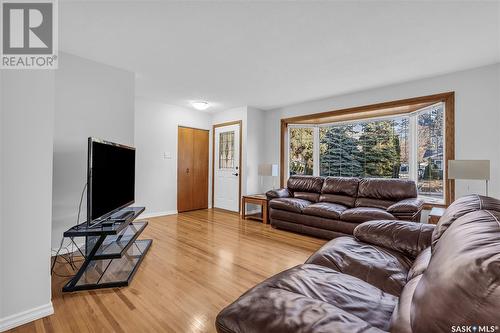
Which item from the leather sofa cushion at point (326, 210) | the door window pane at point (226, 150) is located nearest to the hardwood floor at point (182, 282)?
the leather sofa cushion at point (326, 210)

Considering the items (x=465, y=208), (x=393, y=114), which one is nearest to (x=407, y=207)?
(x=393, y=114)

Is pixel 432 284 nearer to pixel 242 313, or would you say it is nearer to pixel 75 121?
pixel 242 313

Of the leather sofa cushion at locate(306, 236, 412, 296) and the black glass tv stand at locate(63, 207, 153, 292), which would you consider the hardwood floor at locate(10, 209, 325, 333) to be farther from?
the leather sofa cushion at locate(306, 236, 412, 296)

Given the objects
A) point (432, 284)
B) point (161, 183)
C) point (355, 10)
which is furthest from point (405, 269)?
point (161, 183)

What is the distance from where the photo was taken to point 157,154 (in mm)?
5020

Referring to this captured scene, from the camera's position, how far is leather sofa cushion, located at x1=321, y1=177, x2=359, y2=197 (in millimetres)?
4117

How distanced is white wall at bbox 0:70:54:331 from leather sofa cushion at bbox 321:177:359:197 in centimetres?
393

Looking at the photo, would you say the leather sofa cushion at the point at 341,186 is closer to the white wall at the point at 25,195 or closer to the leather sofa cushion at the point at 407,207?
the leather sofa cushion at the point at 407,207

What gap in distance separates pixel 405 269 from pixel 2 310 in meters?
2.68

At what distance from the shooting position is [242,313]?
983 mm

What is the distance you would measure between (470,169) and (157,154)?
5092 millimetres

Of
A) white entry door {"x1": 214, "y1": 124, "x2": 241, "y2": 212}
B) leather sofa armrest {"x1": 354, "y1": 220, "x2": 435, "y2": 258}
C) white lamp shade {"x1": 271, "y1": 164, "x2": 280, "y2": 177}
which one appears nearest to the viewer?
leather sofa armrest {"x1": 354, "y1": 220, "x2": 435, "y2": 258}

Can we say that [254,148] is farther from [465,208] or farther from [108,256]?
[465,208]

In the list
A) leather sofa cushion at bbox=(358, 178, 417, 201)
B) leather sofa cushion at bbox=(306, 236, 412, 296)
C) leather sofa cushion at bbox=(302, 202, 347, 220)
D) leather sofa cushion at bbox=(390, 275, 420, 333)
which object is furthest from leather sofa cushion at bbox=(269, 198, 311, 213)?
leather sofa cushion at bbox=(390, 275, 420, 333)
